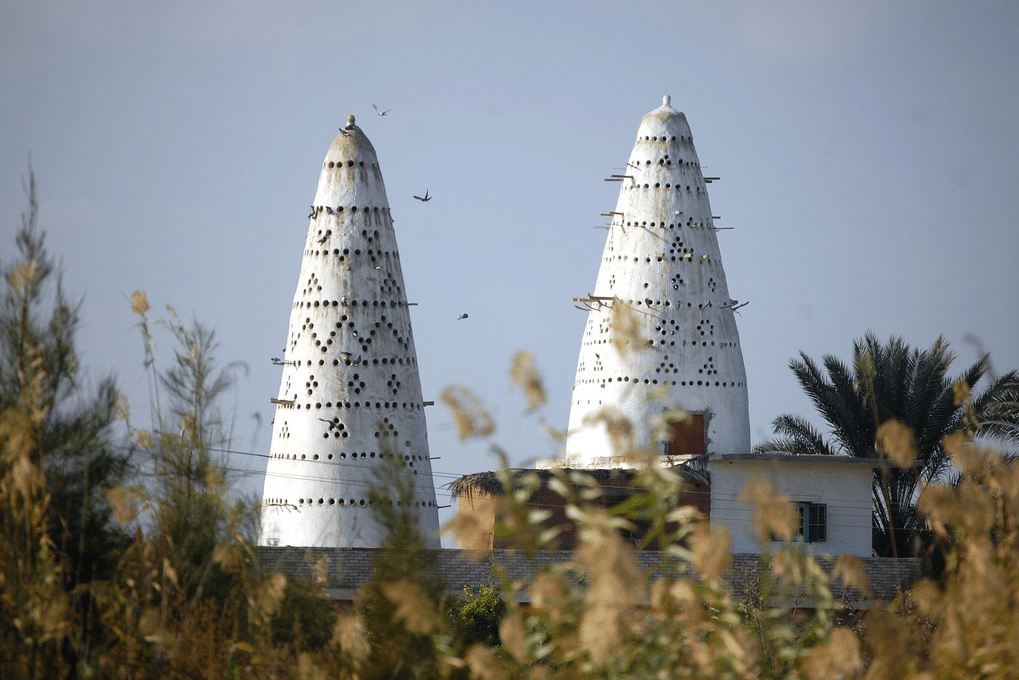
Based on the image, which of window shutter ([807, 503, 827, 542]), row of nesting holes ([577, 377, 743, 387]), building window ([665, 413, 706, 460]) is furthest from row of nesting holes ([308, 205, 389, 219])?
window shutter ([807, 503, 827, 542])

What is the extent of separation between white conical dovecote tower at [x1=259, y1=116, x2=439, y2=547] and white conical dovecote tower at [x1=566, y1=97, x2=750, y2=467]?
5103 millimetres

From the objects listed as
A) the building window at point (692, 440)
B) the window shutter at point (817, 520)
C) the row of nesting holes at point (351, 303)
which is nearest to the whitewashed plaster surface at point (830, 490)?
the window shutter at point (817, 520)

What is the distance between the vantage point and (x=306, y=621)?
6.34 m

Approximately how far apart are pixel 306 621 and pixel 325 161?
15.9m

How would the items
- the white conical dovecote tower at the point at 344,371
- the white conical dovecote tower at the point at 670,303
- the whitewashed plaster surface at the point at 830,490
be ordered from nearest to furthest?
the white conical dovecote tower at the point at 344,371 → the whitewashed plaster surface at the point at 830,490 → the white conical dovecote tower at the point at 670,303

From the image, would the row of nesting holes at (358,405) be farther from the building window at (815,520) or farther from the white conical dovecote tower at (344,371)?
the building window at (815,520)

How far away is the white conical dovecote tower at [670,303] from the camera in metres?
24.3

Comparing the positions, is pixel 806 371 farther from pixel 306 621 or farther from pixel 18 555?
pixel 18 555

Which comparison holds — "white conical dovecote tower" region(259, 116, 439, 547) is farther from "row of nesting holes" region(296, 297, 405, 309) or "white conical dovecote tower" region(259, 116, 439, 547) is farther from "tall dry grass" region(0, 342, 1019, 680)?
"tall dry grass" region(0, 342, 1019, 680)

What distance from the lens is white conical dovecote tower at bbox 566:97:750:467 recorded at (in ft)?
79.6

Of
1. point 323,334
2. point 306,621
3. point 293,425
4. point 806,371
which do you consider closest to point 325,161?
point 323,334

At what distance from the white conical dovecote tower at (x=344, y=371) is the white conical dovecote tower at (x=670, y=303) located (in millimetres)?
5103

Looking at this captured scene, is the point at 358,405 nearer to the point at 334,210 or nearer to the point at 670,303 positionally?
the point at 334,210

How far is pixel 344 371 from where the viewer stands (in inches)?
797
